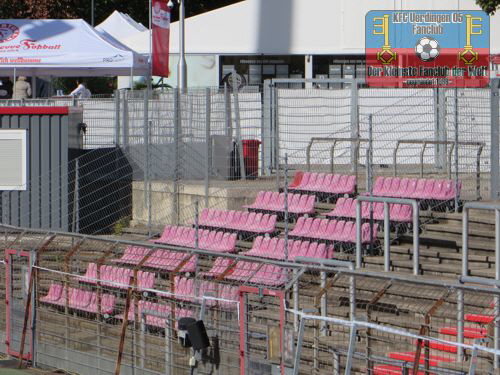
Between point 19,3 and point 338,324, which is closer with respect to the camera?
point 338,324

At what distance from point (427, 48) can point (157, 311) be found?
51.1 ft

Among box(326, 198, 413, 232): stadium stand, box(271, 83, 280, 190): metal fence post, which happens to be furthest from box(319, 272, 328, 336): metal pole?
box(271, 83, 280, 190): metal fence post

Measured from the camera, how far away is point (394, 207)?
14.7 metres

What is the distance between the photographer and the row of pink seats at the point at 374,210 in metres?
14.4

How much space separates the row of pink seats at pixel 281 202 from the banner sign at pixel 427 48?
17.4ft

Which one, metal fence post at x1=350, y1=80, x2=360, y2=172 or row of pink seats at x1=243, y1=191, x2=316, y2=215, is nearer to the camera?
row of pink seats at x1=243, y1=191, x2=316, y2=215

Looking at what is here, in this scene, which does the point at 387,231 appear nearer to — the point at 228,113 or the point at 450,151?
the point at 450,151

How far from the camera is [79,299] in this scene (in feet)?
35.4

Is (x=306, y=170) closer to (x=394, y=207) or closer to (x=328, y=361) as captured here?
(x=394, y=207)

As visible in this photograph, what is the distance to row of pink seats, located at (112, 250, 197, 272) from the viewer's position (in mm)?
10305

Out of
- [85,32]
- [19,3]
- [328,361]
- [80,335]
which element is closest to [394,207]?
[80,335]

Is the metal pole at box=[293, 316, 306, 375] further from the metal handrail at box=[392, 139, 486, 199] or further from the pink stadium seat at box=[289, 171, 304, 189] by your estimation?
the pink stadium seat at box=[289, 171, 304, 189]

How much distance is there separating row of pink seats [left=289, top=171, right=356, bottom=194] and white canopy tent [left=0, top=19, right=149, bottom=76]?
8.51m

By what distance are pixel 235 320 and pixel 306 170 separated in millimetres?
9415
